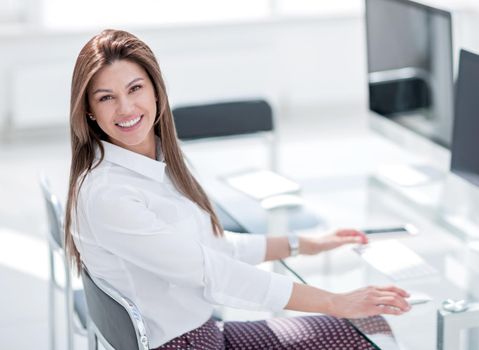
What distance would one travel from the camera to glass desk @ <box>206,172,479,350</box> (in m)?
2.37

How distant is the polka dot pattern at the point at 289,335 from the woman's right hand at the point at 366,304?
168 mm

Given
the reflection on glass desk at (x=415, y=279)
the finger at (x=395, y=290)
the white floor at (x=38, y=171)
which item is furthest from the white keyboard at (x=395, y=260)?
the white floor at (x=38, y=171)

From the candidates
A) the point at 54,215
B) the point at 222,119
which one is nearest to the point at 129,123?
the point at 54,215

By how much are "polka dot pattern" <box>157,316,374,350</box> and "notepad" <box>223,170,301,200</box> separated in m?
0.68

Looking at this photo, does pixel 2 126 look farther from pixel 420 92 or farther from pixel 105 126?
pixel 105 126

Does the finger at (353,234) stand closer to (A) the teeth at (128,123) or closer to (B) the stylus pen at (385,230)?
(B) the stylus pen at (385,230)

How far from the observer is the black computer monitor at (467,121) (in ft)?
9.47

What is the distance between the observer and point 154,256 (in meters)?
2.28

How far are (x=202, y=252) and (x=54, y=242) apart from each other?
2.78 feet

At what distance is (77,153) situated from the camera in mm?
2408

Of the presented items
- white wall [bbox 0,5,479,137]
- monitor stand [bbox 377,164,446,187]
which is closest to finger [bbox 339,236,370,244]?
monitor stand [bbox 377,164,446,187]

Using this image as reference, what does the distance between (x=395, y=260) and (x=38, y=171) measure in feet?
9.42

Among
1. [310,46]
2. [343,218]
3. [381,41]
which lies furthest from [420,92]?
[310,46]

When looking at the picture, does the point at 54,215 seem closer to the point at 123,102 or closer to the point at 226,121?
the point at 123,102
